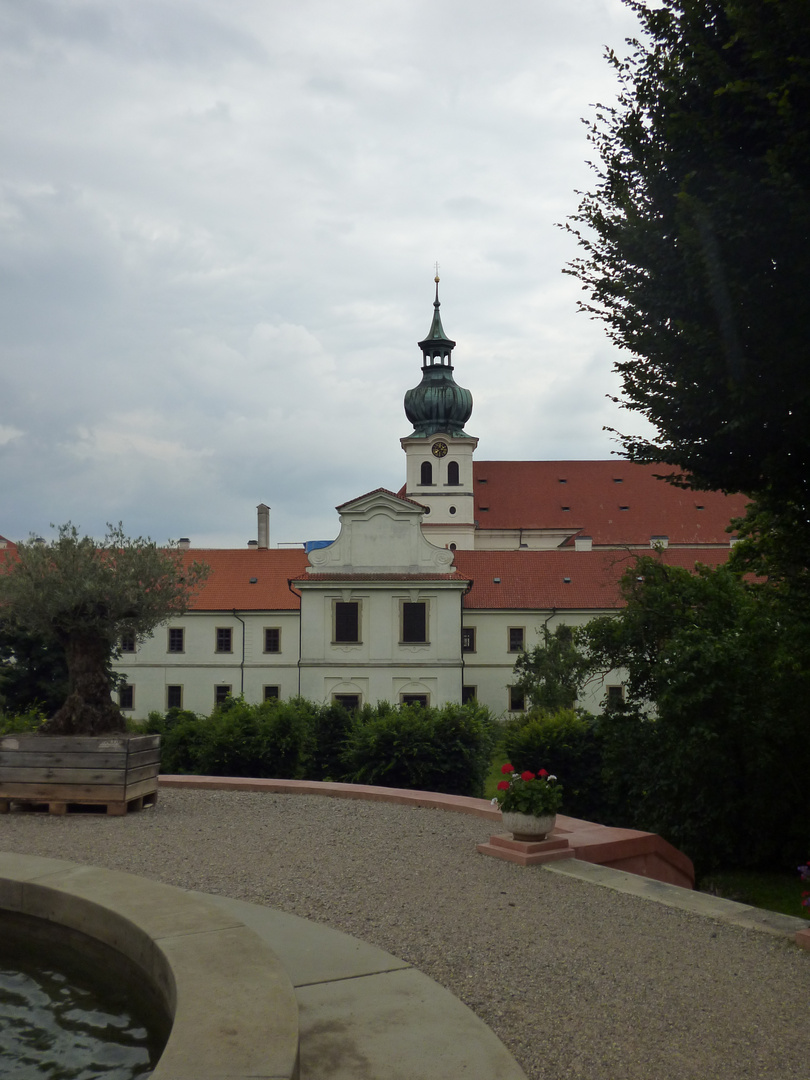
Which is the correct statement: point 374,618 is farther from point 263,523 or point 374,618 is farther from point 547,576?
point 263,523

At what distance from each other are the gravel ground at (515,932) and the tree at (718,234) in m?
4.35

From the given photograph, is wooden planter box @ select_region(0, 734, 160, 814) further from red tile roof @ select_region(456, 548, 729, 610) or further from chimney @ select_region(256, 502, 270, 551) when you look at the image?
chimney @ select_region(256, 502, 270, 551)

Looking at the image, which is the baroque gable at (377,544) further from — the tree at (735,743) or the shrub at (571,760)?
the tree at (735,743)

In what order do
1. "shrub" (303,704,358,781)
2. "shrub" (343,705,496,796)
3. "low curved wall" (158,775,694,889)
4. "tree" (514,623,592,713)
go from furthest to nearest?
"tree" (514,623,592,713) → "shrub" (303,704,358,781) → "shrub" (343,705,496,796) → "low curved wall" (158,775,694,889)

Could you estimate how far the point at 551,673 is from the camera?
34781mm

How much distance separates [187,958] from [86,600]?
6762mm

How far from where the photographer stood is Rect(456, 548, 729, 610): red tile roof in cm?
4128

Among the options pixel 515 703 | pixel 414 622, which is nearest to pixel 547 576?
pixel 515 703

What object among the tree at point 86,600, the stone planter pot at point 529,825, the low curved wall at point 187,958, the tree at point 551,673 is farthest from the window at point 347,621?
the low curved wall at point 187,958

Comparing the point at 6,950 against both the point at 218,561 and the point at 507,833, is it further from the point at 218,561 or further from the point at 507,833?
the point at 218,561

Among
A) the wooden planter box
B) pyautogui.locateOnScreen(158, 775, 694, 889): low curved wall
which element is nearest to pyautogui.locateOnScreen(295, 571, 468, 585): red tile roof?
pyautogui.locateOnScreen(158, 775, 694, 889): low curved wall

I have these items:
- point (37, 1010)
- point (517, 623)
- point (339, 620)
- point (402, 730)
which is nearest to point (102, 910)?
point (37, 1010)

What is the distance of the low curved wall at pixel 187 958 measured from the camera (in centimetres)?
360

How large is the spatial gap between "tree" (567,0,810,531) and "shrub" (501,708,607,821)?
10.9 m
